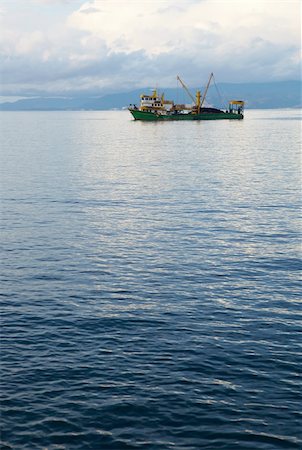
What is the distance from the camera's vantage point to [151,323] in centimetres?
3616

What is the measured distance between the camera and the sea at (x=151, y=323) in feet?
81.7

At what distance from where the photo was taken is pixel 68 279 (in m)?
45.1

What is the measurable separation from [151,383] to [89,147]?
156230 millimetres

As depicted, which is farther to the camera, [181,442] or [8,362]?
[8,362]

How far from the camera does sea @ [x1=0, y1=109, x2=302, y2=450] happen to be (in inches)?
980

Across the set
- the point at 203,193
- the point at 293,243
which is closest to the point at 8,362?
the point at 293,243

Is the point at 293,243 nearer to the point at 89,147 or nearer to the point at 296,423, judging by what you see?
→ the point at 296,423

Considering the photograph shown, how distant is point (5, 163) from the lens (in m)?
131

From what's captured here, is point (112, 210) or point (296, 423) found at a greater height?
point (112, 210)

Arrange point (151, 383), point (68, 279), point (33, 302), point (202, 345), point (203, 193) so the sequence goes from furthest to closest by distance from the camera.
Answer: point (203, 193)
point (68, 279)
point (33, 302)
point (202, 345)
point (151, 383)

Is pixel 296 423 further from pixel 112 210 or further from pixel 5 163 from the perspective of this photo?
pixel 5 163

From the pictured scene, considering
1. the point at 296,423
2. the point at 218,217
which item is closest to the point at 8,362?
the point at 296,423

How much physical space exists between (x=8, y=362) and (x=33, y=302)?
9447 mm

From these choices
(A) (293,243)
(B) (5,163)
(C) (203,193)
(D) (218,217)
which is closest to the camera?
(A) (293,243)
